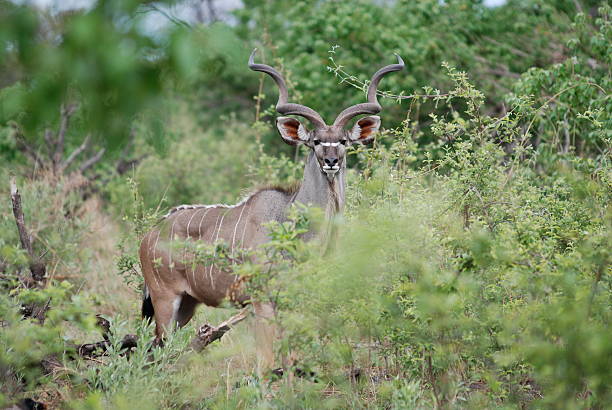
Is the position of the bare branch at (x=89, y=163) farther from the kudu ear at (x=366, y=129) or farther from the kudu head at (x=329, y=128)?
the kudu ear at (x=366, y=129)

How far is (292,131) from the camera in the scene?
4.97m

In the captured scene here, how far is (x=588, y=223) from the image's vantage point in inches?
152

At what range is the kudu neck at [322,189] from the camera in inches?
181

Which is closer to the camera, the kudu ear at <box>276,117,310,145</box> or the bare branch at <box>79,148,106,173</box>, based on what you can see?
the kudu ear at <box>276,117,310,145</box>

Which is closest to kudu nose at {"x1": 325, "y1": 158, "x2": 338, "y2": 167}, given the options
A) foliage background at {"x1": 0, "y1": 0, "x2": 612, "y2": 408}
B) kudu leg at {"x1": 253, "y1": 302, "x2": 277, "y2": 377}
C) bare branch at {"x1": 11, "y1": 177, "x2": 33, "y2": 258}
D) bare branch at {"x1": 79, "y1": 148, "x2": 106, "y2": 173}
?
foliage background at {"x1": 0, "y1": 0, "x2": 612, "y2": 408}

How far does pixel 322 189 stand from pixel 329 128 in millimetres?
380

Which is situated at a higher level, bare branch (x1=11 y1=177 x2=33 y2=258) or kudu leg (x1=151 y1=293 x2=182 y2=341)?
bare branch (x1=11 y1=177 x2=33 y2=258)

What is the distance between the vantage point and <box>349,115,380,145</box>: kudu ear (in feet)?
16.0

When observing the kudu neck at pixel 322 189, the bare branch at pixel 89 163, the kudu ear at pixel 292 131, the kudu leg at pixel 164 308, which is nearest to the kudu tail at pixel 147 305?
the kudu leg at pixel 164 308

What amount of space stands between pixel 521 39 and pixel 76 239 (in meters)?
5.12

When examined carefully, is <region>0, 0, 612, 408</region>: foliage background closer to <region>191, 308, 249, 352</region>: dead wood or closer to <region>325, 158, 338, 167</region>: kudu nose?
<region>191, 308, 249, 352</region>: dead wood

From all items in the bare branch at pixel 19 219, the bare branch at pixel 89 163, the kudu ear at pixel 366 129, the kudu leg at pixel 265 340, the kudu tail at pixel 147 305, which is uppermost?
the kudu ear at pixel 366 129

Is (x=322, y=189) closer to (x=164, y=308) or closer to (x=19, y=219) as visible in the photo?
(x=164, y=308)

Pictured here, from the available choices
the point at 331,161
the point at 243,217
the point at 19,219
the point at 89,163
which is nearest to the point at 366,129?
the point at 331,161
